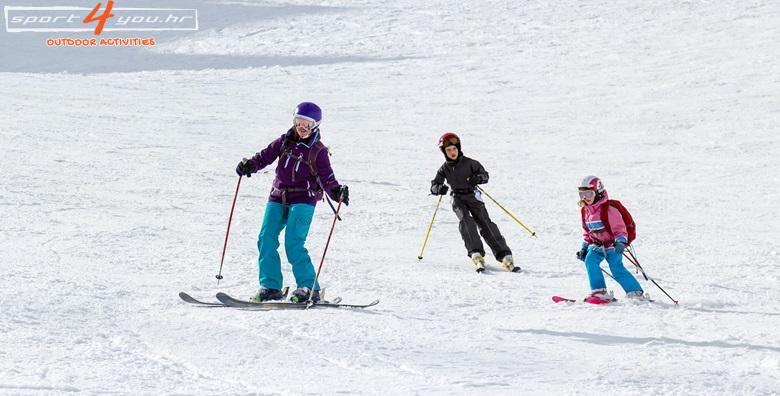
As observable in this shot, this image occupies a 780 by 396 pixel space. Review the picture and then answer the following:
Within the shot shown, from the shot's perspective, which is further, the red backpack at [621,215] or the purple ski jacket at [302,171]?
the red backpack at [621,215]

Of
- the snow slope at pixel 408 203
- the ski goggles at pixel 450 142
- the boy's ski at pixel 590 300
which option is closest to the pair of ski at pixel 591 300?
the boy's ski at pixel 590 300

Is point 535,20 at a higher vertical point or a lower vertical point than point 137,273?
higher

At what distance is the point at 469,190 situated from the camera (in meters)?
9.39

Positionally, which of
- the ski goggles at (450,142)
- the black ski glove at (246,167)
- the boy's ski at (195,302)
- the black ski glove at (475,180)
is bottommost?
the boy's ski at (195,302)

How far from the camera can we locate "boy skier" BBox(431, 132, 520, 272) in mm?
9219

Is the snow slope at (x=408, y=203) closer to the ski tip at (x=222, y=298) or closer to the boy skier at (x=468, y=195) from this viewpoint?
the ski tip at (x=222, y=298)

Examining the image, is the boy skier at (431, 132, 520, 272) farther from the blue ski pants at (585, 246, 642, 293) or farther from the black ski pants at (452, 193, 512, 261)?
the blue ski pants at (585, 246, 642, 293)

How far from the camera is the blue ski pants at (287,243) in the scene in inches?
264

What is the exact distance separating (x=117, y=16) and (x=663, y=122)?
3030 centimetres

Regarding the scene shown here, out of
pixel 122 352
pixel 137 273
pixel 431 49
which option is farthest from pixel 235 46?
pixel 122 352

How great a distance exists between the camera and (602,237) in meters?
7.42

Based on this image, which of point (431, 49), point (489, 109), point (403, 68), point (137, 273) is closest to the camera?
point (137, 273)

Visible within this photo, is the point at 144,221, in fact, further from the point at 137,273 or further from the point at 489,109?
the point at 489,109

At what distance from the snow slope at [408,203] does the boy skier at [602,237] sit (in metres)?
0.26
